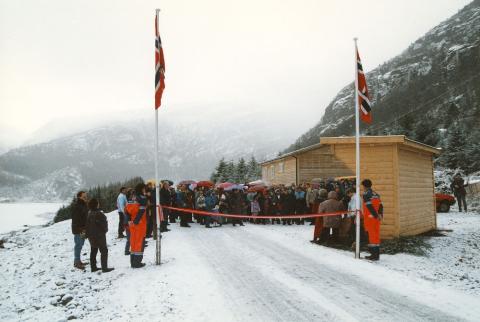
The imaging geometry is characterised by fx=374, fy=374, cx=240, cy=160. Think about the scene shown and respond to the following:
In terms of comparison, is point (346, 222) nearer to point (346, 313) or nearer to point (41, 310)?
point (346, 313)

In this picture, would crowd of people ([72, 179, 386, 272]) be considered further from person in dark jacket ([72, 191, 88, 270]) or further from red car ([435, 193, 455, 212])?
red car ([435, 193, 455, 212])

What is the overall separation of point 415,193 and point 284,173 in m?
14.0

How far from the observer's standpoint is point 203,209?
55.0 ft

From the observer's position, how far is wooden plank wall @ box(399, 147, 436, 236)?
14219mm

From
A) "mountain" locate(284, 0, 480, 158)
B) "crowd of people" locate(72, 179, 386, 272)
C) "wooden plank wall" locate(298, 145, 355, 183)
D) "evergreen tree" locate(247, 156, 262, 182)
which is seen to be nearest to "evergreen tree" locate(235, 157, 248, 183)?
"evergreen tree" locate(247, 156, 262, 182)

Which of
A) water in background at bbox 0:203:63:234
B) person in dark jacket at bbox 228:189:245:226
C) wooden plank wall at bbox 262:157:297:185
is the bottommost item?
water in background at bbox 0:203:63:234

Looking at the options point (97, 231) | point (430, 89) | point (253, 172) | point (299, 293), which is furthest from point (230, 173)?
point (299, 293)

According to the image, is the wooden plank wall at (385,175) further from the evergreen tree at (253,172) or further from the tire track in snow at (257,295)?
the evergreen tree at (253,172)

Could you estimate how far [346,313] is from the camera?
5.68 m

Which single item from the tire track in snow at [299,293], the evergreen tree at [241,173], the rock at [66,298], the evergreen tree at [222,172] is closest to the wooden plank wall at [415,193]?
the tire track in snow at [299,293]

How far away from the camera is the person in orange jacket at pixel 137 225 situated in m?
8.70

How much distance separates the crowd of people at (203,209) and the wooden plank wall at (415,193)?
2.20 meters

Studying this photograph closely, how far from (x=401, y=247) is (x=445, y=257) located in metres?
1.61

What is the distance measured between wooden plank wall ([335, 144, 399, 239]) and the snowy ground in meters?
1.79
